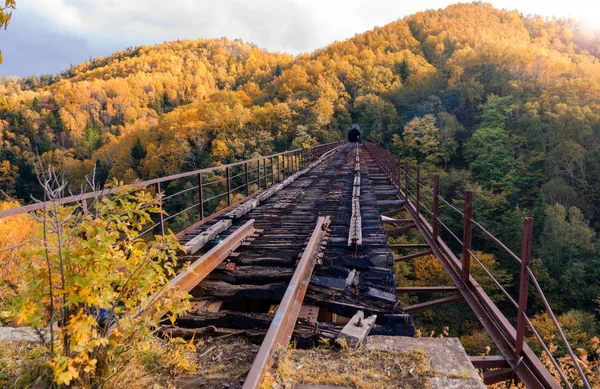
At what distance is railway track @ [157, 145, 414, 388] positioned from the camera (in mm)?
3059

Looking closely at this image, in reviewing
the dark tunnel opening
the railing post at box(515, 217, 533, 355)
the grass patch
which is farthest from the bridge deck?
the dark tunnel opening

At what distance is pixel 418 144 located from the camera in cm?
6406

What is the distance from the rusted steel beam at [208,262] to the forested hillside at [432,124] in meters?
3.44

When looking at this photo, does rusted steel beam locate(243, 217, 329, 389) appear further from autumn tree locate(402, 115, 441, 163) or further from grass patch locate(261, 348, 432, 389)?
autumn tree locate(402, 115, 441, 163)

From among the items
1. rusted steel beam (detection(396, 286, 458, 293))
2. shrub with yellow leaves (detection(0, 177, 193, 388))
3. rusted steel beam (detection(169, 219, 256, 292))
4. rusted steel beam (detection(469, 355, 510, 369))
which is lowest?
rusted steel beam (detection(396, 286, 458, 293))

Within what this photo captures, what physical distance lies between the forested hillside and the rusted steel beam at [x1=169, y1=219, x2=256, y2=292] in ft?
11.3

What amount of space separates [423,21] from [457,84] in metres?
87.2

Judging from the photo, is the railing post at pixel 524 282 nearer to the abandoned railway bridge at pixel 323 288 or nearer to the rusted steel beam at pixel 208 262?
the abandoned railway bridge at pixel 323 288

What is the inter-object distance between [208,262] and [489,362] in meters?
2.99

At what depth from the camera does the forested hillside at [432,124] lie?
1730 inches

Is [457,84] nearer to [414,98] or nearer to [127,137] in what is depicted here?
[414,98]

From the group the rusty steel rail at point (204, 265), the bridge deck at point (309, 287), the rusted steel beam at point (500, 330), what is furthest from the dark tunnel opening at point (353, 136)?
the rusted steel beam at point (500, 330)

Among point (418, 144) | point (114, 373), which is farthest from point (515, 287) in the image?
point (114, 373)

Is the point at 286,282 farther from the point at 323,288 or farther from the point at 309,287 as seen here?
the point at 323,288
